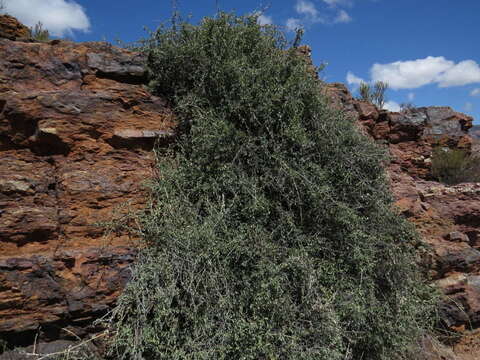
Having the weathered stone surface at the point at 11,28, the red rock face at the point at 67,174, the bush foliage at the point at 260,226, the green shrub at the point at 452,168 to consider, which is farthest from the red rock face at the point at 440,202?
the weathered stone surface at the point at 11,28

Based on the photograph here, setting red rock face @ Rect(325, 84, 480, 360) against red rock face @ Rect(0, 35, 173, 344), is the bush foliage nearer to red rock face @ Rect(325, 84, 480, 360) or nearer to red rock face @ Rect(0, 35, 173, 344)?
red rock face @ Rect(0, 35, 173, 344)

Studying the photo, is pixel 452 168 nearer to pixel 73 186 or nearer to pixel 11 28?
pixel 73 186

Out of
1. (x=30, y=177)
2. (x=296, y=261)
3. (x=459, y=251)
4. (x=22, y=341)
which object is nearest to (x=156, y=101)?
(x=30, y=177)

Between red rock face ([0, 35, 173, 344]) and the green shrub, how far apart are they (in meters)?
5.37

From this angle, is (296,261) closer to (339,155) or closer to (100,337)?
(339,155)

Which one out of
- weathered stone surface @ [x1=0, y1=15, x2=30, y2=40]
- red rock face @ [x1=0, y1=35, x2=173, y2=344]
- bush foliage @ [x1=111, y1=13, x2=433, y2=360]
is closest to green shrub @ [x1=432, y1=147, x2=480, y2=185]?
bush foliage @ [x1=111, y1=13, x2=433, y2=360]

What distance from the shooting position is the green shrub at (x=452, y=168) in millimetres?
6637

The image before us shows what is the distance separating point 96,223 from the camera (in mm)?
3402

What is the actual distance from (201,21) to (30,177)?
116 inches

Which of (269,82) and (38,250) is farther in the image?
(269,82)

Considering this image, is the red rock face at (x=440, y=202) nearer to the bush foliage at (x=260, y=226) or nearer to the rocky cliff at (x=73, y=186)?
the rocky cliff at (x=73, y=186)

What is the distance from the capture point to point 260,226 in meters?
3.50

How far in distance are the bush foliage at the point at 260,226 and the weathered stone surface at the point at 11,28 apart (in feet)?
4.65

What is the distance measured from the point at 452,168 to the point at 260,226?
16.6ft
